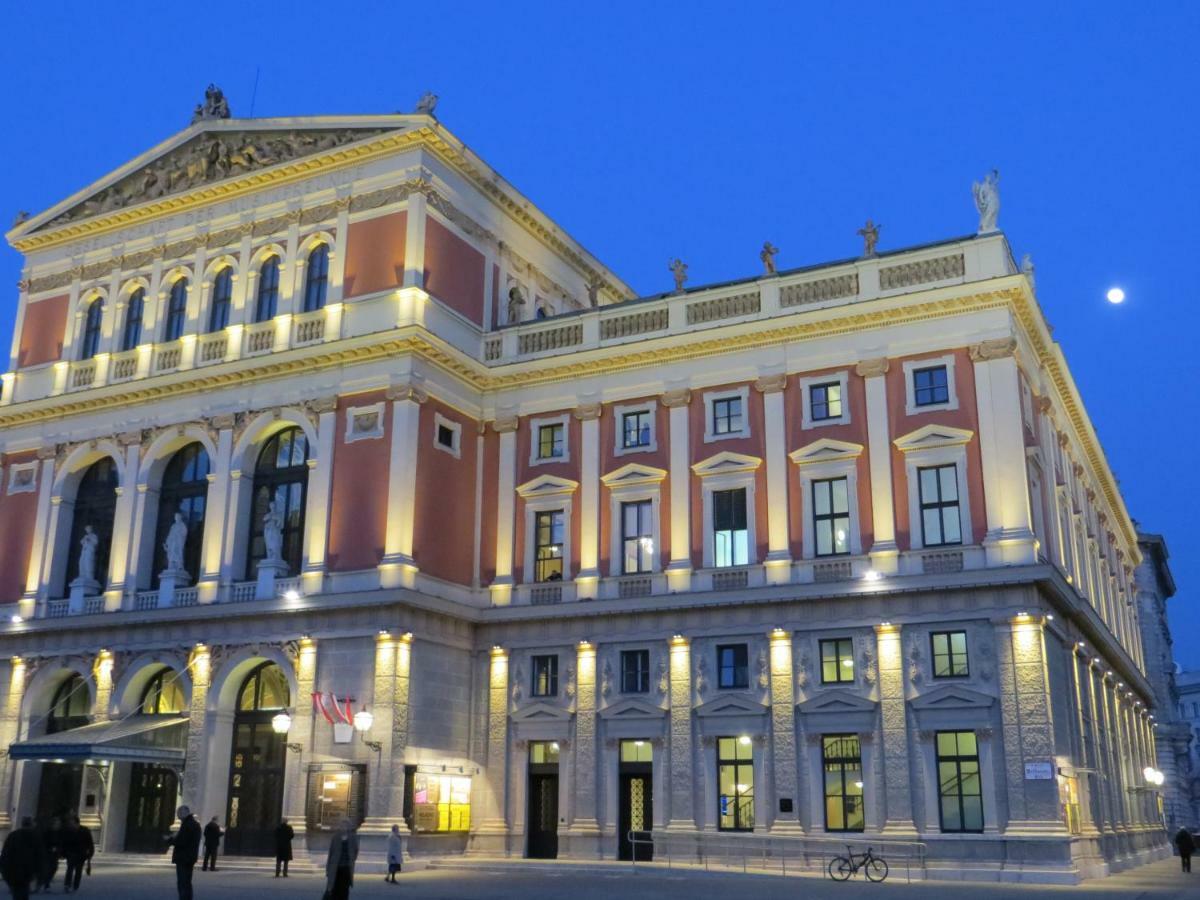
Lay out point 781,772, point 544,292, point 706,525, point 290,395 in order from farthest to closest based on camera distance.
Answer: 1. point 544,292
2. point 290,395
3. point 706,525
4. point 781,772

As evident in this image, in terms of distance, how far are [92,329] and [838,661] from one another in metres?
29.1

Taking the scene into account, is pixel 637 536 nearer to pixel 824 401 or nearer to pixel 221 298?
pixel 824 401

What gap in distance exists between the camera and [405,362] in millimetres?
37312

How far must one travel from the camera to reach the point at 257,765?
36.7 metres

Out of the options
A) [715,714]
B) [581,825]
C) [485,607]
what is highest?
[485,607]

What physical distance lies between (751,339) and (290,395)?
14.6m

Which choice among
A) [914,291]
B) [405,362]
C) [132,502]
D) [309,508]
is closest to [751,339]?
[914,291]

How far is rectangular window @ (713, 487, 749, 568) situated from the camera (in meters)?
35.7

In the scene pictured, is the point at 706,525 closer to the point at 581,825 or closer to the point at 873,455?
the point at 873,455

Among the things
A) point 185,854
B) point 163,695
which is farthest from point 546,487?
point 185,854

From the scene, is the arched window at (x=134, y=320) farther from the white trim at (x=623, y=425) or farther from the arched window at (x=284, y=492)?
the white trim at (x=623, y=425)

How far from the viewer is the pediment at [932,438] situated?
3328cm

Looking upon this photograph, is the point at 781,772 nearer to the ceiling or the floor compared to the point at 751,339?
nearer to the floor

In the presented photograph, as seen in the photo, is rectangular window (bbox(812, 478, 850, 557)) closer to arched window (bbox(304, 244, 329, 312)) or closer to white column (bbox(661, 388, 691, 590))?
white column (bbox(661, 388, 691, 590))
